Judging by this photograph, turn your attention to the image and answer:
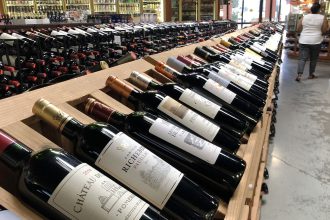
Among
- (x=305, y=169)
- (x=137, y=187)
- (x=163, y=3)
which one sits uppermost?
(x=163, y=3)

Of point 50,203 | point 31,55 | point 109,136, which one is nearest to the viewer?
point 50,203

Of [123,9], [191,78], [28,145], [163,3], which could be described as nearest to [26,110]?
[28,145]

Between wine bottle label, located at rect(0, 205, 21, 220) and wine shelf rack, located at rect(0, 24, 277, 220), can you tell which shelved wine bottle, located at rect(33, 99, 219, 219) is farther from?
wine bottle label, located at rect(0, 205, 21, 220)

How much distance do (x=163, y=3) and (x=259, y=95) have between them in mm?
11701

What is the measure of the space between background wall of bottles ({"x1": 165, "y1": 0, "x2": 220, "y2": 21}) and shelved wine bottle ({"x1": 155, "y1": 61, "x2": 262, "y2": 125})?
11.7 metres

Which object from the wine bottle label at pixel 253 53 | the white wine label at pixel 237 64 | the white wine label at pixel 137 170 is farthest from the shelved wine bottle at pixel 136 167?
the wine bottle label at pixel 253 53

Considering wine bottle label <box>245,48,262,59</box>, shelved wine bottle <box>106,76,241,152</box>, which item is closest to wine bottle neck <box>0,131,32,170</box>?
shelved wine bottle <box>106,76,241,152</box>

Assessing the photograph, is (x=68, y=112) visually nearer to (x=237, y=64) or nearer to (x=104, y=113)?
(x=104, y=113)

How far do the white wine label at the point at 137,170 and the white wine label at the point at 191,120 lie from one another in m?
0.22

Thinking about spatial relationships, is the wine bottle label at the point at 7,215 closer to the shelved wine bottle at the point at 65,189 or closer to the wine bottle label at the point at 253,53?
the shelved wine bottle at the point at 65,189

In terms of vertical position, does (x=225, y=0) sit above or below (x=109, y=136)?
above

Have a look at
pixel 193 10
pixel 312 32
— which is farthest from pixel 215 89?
pixel 193 10

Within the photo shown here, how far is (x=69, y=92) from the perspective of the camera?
747mm

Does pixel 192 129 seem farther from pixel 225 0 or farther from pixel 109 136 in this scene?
pixel 225 0
